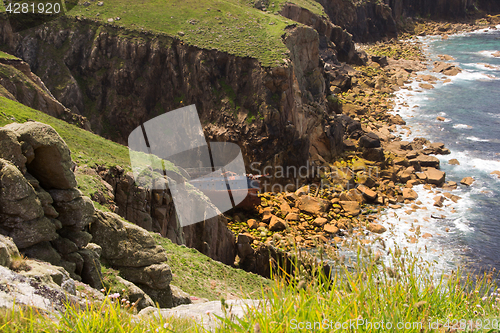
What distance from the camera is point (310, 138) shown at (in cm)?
3984

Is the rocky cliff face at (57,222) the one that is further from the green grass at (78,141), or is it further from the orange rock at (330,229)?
the orange rock at (330,229)

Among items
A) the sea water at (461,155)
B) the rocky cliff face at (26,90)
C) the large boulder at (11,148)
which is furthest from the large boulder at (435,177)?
the large boulder at (11,148)

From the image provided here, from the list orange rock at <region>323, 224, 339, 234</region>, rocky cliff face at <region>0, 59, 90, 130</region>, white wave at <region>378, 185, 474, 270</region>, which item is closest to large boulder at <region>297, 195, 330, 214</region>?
orange rock at <region>323, 224, 339, 234</region>

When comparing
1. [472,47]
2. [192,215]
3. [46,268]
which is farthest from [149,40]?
[472,47]

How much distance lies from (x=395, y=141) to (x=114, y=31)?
35969 millimetres

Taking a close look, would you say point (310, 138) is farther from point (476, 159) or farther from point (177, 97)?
point (476, 159)

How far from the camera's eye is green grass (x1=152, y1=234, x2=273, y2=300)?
49.6 ft

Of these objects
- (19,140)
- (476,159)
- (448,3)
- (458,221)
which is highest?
(448,3)

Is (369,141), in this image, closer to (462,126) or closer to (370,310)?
(462,126)

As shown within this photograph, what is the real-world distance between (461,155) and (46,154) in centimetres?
4455

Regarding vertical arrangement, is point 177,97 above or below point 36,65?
below

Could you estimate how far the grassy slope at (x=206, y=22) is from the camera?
4048cm

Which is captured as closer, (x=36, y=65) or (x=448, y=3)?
(x=36, y=65)

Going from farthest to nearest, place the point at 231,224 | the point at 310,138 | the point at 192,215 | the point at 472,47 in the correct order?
the point at 472,47 < the point at 310,138 < the point at 231,224 < the point at 192,215
